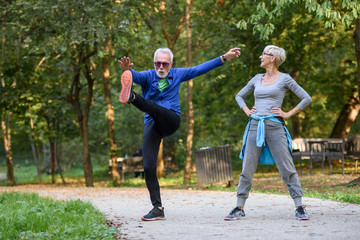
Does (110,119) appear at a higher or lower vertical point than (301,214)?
higher

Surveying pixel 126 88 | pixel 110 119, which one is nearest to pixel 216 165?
pixel 110 119

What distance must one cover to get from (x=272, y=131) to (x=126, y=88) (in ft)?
5.90

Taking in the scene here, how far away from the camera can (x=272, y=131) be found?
248 inches

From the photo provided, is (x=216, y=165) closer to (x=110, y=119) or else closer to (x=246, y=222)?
(x=110, y=119)

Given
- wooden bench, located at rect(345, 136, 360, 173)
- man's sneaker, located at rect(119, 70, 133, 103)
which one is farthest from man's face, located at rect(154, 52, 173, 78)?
wooden bench, located at rect(345, 136, 360, 173)

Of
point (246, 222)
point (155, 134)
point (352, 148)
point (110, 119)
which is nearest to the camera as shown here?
point (246, 222)

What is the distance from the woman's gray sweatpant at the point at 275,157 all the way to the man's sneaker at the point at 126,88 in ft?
5.23

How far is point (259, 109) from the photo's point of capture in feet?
21.0

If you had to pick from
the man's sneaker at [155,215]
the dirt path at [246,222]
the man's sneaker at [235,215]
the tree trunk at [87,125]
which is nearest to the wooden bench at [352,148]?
the tree trunk at [87,125]

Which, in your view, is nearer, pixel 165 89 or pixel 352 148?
pixel 165 89

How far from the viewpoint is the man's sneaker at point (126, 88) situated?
18.3 feet

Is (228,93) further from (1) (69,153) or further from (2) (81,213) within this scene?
(2) (81,213)

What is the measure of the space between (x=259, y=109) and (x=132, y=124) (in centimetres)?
2237

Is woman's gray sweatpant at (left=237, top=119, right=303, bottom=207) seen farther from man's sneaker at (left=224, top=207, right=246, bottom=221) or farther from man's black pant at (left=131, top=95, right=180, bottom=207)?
man's black pant at (left=131, top=95, right=180, bottom=207)
